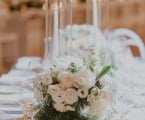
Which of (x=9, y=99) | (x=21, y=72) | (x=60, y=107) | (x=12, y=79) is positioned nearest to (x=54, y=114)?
(x=60, y=107)

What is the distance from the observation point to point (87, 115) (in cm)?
151

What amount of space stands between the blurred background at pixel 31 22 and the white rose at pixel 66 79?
427cm

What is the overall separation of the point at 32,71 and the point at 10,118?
992 mm

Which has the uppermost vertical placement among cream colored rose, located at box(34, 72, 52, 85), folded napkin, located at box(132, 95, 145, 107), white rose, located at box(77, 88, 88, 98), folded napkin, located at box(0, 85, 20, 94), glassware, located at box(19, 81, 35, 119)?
cream colored rose, located at box(34, 72, 52, 85)

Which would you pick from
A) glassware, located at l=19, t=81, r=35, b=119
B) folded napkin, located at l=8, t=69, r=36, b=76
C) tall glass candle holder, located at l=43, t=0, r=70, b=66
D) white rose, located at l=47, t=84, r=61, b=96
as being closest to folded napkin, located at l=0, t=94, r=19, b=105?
glassware, located at l=19, t=81, r=35, b=119

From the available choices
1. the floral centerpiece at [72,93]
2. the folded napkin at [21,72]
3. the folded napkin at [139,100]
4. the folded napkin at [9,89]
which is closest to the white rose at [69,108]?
the floral centerpiece at [72,93]

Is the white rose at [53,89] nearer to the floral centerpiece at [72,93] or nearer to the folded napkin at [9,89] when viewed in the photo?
the floral centerpiece at [72,93]

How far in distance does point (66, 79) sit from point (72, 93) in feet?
0.17

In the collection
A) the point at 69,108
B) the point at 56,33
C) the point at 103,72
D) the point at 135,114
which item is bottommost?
the point at 135,114

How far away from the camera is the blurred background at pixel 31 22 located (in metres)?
6.07

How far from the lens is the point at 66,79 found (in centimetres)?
147

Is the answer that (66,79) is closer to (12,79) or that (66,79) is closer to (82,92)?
(82,92)

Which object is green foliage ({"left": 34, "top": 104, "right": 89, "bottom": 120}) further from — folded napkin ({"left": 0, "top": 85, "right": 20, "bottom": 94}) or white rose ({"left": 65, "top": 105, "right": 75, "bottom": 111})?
folded napkin ({"left": 0, "top": 85, "right": 20, "bottom": 94})

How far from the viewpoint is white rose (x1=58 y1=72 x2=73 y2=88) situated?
146cm
